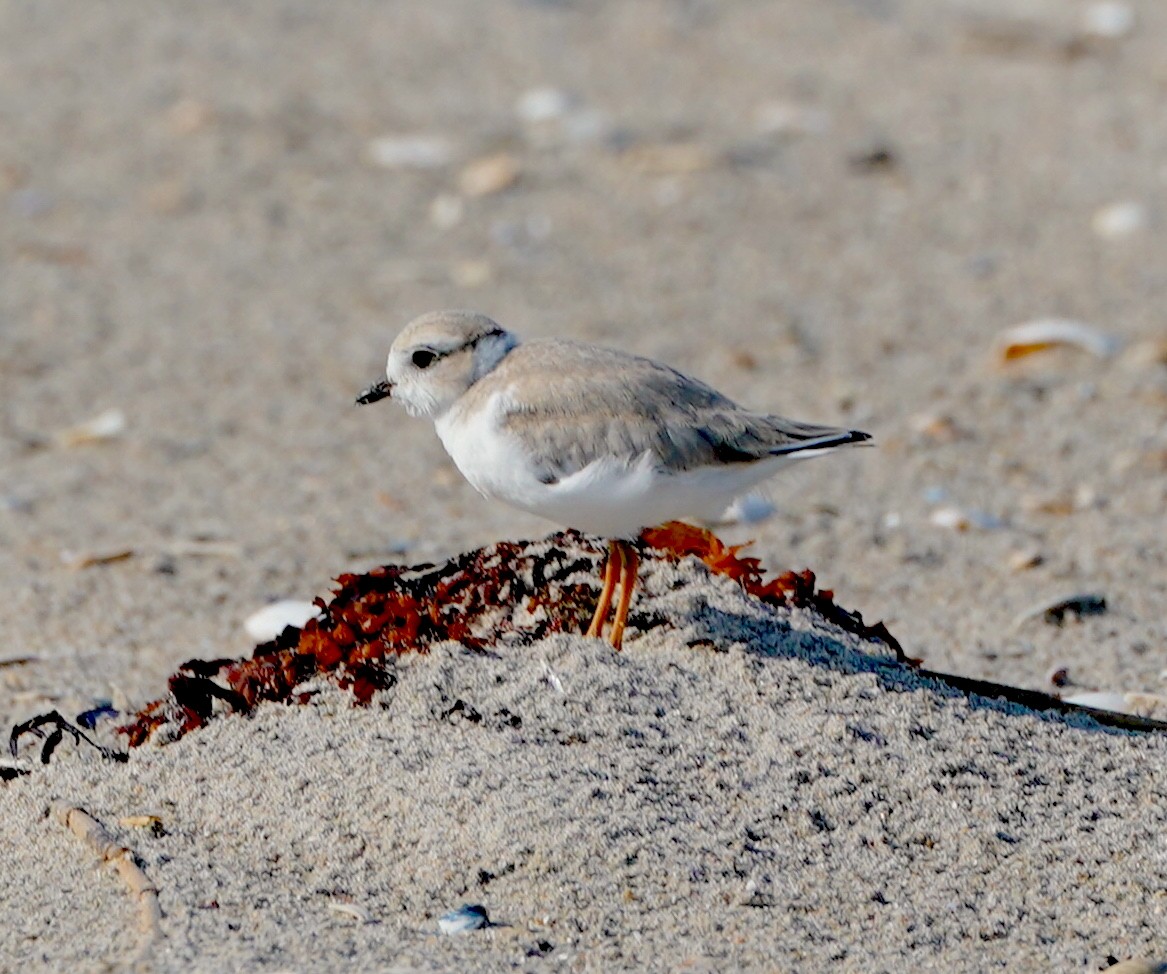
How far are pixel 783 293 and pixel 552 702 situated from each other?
5031mm

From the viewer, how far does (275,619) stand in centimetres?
504

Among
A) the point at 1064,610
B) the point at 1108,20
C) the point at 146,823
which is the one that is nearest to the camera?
the point at 146,823

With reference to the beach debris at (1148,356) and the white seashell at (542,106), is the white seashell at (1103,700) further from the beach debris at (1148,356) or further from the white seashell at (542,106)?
the white seashell at (542,106)

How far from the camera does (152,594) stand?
5469mm

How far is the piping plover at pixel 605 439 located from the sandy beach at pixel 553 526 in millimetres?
281

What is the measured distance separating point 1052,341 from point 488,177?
135 inches

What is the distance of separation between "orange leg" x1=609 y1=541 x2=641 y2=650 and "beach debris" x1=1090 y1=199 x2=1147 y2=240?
564cm

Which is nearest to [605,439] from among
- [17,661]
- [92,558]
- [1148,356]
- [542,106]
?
[17,661]

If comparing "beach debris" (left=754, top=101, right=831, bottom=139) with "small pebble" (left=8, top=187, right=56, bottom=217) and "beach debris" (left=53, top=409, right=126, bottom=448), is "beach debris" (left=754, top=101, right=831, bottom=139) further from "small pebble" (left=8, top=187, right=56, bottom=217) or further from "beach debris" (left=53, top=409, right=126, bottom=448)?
"beach debris" (left=53, top=409, right=126, bottom=448)

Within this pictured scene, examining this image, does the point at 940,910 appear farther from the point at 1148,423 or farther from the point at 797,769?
the point at 1148,423

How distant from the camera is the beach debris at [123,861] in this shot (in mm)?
3137

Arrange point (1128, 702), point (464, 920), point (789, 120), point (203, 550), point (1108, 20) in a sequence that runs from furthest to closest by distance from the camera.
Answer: point (1108, 20)
point (789, 120)
point (203, 550)
point (1128, 702)
point (464, 920)

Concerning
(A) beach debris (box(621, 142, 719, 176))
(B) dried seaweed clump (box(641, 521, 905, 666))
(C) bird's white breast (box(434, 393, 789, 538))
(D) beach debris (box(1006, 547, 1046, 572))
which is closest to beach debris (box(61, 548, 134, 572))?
Result: (C) bird's white breast (box(434, 393, 789, 538))

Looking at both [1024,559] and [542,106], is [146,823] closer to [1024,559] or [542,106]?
[1024,559]
